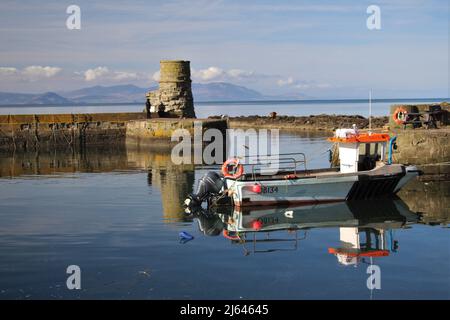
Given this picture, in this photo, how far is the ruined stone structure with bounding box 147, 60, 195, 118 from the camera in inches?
1559

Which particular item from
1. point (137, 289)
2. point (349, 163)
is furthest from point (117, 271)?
point (349, 163)

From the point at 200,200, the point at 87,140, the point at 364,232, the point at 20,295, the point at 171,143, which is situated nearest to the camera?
the point at 20,295

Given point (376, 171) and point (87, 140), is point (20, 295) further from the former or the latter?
point (87, 140)

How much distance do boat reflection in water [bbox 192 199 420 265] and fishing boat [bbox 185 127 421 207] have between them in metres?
0.30

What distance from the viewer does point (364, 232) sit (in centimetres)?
1491

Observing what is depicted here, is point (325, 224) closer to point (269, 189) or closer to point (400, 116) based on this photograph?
point (269, 189)

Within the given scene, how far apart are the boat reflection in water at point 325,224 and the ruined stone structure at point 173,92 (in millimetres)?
22737

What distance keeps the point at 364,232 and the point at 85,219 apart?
7409 millimetres

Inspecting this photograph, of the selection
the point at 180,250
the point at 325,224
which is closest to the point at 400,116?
the point at 325,224

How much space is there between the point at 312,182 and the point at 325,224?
2.41 metres

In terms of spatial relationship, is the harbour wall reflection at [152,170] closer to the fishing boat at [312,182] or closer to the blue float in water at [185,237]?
the fishing boat at [312,182]

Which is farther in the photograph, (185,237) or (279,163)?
(279,163)

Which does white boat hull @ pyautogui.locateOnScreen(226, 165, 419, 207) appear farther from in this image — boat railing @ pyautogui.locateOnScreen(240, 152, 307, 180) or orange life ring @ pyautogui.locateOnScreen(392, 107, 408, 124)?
orange life ring @ pyautogui.locateOnScreen(392, 107, 408, 124)

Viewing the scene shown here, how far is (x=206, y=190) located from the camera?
59.7 feet
